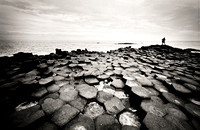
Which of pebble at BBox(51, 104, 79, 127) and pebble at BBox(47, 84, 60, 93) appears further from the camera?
pebble at BBox(47, 84, 60, 93)

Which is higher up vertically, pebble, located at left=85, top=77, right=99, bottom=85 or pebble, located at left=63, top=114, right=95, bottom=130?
pebble, located at left=85, top=77, right=99, bottom=85

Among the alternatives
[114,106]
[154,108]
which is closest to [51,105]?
[114,106]

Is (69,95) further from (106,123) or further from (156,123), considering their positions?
(156,123)

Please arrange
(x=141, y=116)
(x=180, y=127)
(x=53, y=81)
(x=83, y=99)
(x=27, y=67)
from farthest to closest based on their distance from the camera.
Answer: (x=27, y=67), (x=53, y=81), (x=83, y=99), (x=141, y=116), (x=180, y=127)

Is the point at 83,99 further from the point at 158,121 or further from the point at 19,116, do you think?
the point at 158,121

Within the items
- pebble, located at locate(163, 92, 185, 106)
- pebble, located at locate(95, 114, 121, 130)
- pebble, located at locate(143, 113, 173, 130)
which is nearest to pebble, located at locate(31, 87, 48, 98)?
pebble, located at locate(95, 114, 121, 130)

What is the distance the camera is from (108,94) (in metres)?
1.81

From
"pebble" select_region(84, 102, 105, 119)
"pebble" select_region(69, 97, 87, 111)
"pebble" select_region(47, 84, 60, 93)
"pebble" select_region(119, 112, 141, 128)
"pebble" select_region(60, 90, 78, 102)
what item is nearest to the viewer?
"pebble" select_region(119, 112, 141, 128)

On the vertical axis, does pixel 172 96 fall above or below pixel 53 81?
below

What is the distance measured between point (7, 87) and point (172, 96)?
3373 millimetres

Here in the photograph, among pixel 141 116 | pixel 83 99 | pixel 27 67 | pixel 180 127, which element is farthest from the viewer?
pixel 27 67

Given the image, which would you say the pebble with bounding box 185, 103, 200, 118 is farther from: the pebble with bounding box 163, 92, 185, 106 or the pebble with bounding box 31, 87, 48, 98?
the pebble with bounding box 31, 87, 48, 98

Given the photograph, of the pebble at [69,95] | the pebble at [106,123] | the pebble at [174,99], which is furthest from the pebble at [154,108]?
the pebble at [69,95]

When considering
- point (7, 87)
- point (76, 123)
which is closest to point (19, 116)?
point (76, 123)
